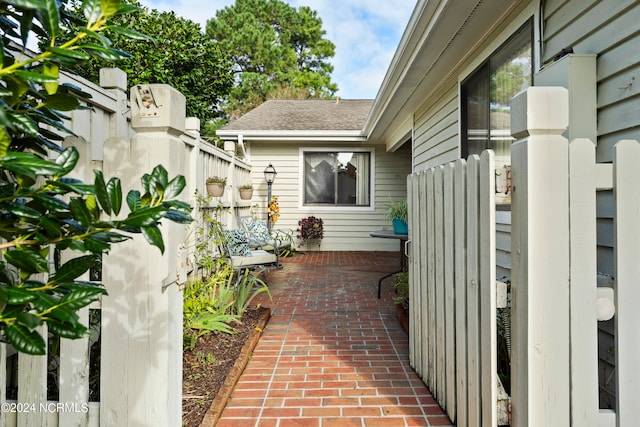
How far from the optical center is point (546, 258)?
127cm

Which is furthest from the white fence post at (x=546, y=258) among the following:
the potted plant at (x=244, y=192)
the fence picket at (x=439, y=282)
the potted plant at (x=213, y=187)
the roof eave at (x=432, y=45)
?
the potted plant at (x=244, y=192)

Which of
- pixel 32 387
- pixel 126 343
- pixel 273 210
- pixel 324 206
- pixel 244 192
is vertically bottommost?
pixel 32 387

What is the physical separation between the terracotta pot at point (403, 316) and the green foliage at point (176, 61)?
817 centimetres

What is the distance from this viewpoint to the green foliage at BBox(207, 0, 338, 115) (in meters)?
18.5

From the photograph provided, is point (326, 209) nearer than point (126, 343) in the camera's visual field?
No

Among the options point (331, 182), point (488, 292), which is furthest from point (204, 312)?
→ point (331, 182)

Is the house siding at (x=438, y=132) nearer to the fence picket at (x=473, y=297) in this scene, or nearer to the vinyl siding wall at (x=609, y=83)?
the vinyl siding wall at (x=609, y=83)

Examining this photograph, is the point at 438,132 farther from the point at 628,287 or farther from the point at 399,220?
the point at 628,287

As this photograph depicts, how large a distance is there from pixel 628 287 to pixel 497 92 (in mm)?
2334

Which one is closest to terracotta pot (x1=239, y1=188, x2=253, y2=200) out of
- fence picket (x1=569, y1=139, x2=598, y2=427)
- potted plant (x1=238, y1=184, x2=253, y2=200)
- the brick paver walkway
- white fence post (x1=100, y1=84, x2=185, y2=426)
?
potted plant (x1=238, y1=184, x2=253, y2=200)

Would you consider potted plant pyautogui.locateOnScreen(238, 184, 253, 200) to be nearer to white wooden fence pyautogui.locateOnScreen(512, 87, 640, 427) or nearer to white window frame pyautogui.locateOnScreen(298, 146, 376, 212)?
white window frame pyautogui.locateOnScreen(298, 146, 376, 212)

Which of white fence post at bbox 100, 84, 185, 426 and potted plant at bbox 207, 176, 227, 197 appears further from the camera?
potted plant at bbox 207, 176, 227, 197

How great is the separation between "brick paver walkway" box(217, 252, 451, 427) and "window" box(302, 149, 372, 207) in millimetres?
4311

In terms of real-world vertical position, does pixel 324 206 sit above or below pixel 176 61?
below
